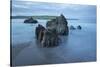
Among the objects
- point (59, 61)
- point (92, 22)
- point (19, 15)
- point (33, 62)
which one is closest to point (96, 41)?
point (92, 22)

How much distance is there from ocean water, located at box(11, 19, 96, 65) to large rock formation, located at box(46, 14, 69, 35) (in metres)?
0.05

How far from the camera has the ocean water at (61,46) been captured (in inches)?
75.6

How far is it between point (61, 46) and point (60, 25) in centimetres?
25

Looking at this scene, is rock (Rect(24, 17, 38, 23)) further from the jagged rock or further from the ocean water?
the jagged rock

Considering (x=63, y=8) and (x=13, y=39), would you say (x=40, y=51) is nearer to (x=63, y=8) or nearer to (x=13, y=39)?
(x=13, y=39)

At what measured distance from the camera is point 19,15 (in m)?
1.92

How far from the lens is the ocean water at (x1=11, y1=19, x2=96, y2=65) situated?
6.30ft

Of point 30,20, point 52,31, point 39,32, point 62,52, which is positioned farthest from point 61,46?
point 30,20

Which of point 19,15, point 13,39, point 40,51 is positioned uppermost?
point 19,15

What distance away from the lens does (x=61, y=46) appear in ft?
6.73

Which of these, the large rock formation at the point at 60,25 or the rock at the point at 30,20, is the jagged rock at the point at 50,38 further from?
the rock at the point at 30,20

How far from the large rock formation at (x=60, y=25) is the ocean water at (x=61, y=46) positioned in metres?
0.05

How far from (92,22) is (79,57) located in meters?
0.48
